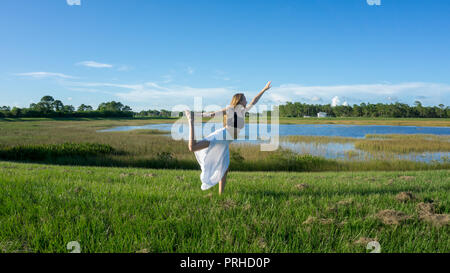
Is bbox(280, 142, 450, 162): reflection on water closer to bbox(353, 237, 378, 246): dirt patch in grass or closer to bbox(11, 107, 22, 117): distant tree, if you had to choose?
bbox(353, 237, 378, 246): dirt patch in grass

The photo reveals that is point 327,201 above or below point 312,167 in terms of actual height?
above

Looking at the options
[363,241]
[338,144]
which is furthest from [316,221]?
[338,144]

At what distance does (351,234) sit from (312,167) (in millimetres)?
13088

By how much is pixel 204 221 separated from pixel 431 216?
3425 millimetres

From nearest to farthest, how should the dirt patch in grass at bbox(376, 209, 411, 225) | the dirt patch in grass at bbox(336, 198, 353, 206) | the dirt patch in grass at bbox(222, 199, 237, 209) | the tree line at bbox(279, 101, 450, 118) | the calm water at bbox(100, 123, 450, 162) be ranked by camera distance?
the dirt patch in grass at bbox(376, 209, 411, 225) → the dirt patch in grass at bbox(222, 199, 237, 209) → the dirt patch in grass at bbox(336, 198, 353, 206) → the calm water at bbox(100, 123, 450, 162) → the tree line at bbox(279, 101, 450, 118)

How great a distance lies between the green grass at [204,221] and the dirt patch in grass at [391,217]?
6 centimetres

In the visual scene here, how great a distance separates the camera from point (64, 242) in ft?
10.1

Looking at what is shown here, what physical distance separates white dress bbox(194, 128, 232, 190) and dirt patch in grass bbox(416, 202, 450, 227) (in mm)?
3379

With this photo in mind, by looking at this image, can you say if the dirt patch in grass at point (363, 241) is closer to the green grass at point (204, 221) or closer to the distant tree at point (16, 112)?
the green grass at point (204, 221)

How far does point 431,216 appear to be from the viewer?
12.7 feet

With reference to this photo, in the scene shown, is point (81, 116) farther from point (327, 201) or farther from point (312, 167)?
point (327, 201)

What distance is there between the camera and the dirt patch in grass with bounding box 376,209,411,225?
3688 mm

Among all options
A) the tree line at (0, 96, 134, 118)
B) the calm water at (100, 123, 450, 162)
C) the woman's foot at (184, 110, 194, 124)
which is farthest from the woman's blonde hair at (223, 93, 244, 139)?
the tree line at (0, 96, 134, 118)
